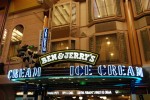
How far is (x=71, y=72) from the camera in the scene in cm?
1123

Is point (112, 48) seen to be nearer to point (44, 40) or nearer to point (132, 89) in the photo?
point (132, 89)

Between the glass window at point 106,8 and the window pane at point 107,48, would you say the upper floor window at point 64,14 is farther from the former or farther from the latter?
the window pane at point 107,48

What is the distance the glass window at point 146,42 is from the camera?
12.9 m

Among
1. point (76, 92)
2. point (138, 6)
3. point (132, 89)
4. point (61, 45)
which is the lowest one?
point (76, 92)

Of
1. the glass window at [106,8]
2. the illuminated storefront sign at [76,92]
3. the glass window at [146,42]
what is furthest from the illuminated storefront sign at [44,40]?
the glass window at [146,42]

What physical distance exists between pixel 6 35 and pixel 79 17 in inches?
315

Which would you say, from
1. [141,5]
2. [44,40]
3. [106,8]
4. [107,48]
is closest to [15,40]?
[44,40]

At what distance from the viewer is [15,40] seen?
61.0ft

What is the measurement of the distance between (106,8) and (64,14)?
3.72 m

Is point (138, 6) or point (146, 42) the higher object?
point (138, 6)

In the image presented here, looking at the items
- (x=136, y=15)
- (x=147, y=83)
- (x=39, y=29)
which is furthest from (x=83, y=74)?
(x=39, y=29)

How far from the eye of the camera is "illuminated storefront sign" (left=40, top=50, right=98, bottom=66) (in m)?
11.8

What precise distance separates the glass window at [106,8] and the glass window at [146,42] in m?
Answer: 2.51

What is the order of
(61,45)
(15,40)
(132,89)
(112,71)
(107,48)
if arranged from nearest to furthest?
(112,71) < (132,89) < (107,48) < (61,45) < (15,40)
